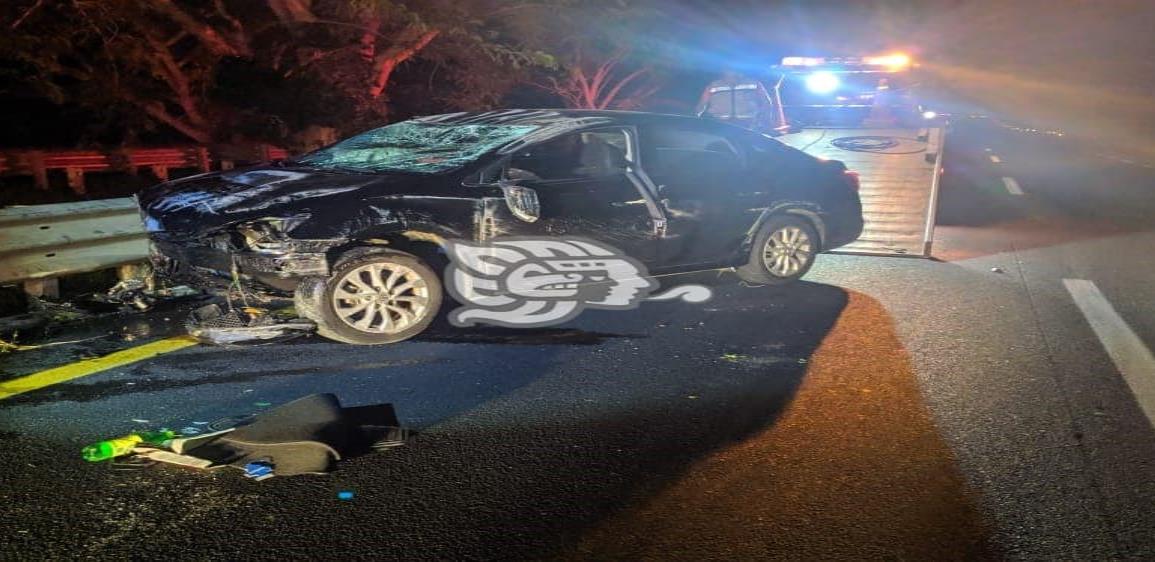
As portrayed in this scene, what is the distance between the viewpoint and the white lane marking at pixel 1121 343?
14.4ft

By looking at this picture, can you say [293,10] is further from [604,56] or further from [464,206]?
[604,56]

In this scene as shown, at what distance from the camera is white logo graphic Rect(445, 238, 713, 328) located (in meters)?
5.24

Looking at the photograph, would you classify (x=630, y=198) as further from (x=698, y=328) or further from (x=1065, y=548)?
(x=1065, y=548)

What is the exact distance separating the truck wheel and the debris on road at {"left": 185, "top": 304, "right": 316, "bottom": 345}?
12 cm

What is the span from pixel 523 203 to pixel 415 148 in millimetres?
1029

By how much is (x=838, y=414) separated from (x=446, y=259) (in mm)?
2513

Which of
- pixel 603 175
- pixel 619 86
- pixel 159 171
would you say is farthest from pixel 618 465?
pixel 619 86

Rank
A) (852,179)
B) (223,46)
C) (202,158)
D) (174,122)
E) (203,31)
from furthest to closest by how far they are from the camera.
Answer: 1. (174,122)
2. (202,158)
3. (223,46)
4. (203,31)
5. (852,179)

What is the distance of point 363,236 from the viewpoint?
486cm

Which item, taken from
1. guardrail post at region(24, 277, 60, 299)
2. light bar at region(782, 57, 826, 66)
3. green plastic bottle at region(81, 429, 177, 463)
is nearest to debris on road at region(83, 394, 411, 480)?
green plastic bottle at region(81, 429, 177, 463)

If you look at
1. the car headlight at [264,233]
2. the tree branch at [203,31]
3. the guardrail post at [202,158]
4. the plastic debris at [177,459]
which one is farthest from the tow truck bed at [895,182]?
the guardrail post at [202,158]

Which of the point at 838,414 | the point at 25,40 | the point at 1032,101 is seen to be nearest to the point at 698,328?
the point at 838,414

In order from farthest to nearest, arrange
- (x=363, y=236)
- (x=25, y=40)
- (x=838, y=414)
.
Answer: (x=25, y=40) < (x=363, y=236) < (x=838, y=414)

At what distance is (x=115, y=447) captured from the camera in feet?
11.1
